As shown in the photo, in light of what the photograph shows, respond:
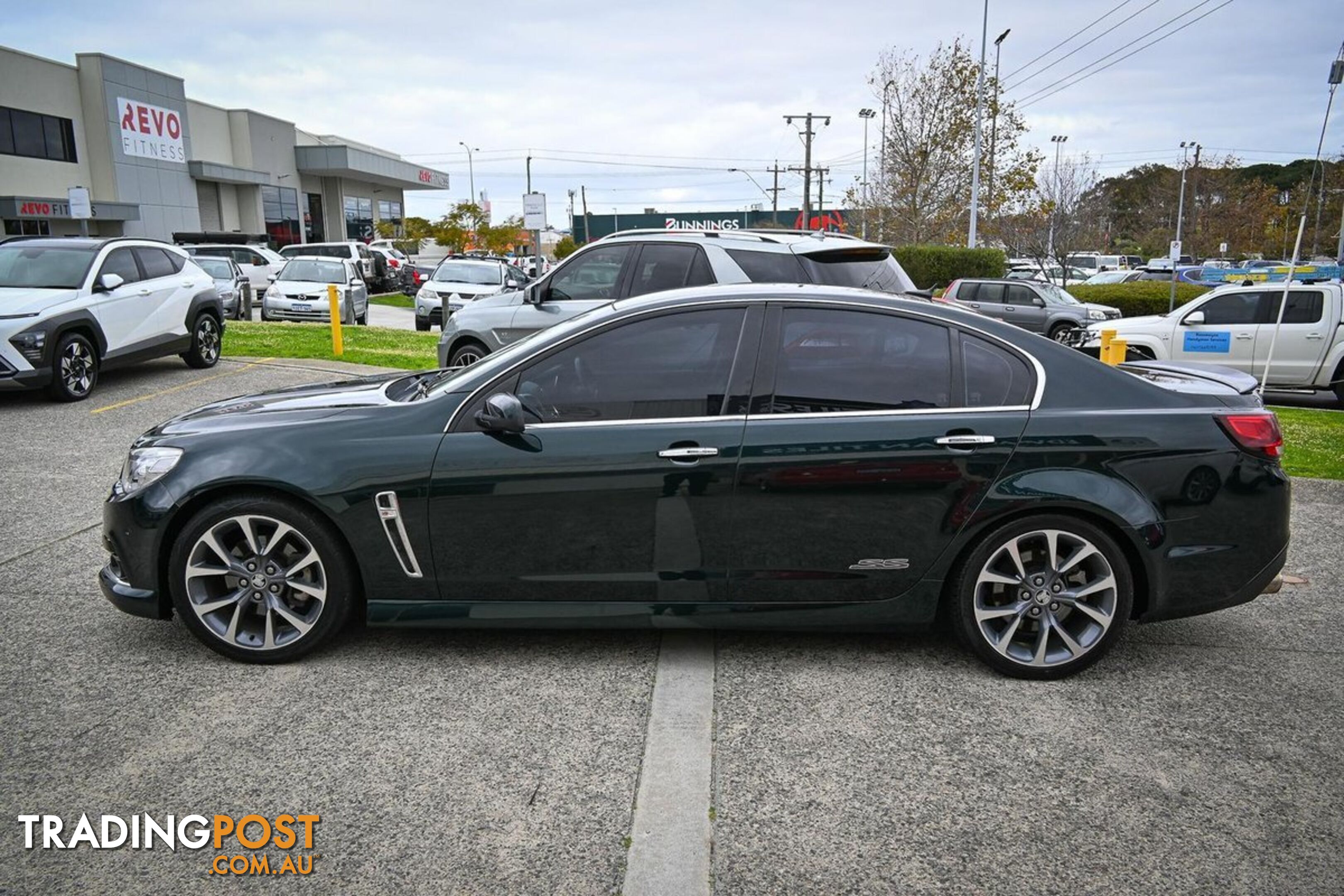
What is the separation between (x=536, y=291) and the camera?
9.48 metres

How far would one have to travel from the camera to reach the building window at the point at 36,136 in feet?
119

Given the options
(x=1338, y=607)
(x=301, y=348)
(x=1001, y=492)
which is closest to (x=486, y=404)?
(x=1001, y=492)

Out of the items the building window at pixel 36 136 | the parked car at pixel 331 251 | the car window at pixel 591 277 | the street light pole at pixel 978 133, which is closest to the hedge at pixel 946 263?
the street light pole at pixel 978 133

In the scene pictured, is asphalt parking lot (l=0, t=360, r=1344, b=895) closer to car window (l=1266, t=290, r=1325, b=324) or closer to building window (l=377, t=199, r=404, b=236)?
car window (l=1266, t=290, r=1325, b=324)

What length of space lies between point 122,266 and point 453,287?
433 inches

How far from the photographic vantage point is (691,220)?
276 ft

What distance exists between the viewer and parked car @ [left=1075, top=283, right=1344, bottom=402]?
45.2ft

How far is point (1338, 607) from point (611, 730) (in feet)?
12.6

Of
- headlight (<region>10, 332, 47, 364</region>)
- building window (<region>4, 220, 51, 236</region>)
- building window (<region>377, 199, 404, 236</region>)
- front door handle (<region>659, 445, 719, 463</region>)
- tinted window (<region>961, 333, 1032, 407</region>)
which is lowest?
headlight (<region>10, 332, 47, 364</region>)

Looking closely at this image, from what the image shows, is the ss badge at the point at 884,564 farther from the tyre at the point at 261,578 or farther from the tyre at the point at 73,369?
the tyre at the point at 73,369

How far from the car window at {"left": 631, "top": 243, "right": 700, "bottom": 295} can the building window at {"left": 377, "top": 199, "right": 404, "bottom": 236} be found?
218 feet

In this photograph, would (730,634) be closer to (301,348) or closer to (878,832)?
(878,832)

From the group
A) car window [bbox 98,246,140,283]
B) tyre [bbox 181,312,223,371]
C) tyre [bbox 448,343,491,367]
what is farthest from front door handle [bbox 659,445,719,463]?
tyre [bbox 181,312,223,371]

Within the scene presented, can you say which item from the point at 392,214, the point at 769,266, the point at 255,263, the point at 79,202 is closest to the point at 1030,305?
the point at 769,266
